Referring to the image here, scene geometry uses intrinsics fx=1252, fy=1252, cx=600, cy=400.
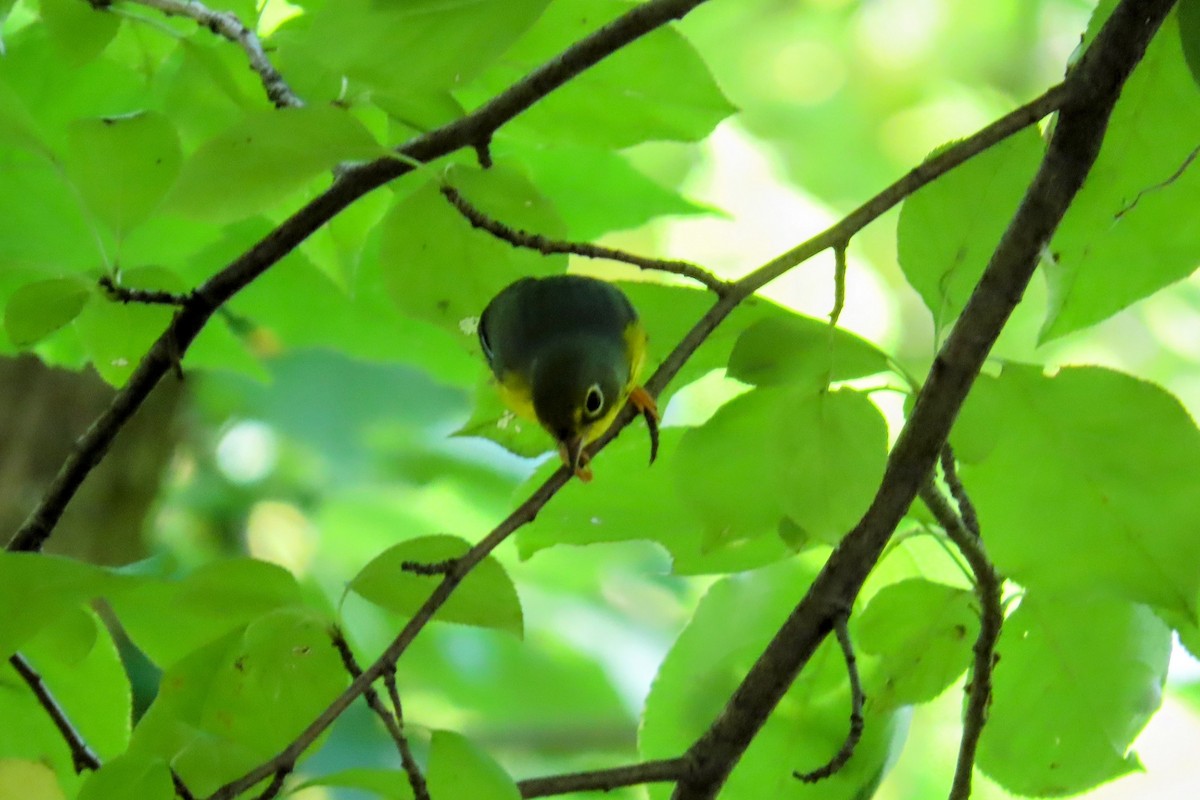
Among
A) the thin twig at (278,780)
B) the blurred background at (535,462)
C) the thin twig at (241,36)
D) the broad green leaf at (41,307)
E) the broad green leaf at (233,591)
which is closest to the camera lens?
the thin twig at (278,780)

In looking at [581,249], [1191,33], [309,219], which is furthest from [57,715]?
[1191,33]

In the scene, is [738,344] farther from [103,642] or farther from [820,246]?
[103,642]

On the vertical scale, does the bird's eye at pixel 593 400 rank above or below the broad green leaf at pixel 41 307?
above

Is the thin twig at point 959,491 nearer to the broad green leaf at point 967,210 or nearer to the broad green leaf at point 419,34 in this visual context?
the broad green leaf at point 967,210

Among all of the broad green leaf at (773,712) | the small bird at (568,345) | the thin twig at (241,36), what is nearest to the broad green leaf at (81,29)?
the thin twig at (241,36)

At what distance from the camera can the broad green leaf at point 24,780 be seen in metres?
0.97

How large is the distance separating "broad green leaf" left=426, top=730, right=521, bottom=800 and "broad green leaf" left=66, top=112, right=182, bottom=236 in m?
0.48

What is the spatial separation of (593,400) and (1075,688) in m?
0.54

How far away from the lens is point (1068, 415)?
750mm

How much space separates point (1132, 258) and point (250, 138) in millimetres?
554

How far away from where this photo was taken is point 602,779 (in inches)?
28.4

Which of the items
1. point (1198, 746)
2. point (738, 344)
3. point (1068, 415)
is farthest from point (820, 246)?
point (1198, 746)

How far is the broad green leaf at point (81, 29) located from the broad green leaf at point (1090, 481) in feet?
2.25

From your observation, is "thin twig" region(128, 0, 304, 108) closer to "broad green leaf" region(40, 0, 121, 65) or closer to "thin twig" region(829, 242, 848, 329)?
"broad green leaf" region(40, 0, 121, 65)
